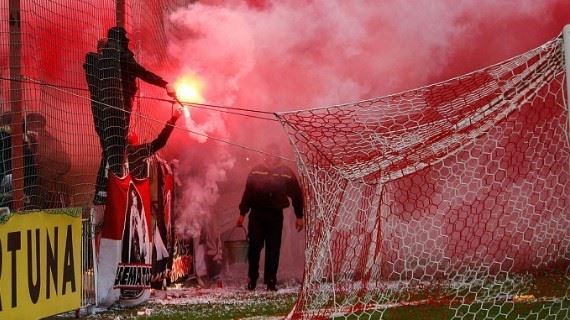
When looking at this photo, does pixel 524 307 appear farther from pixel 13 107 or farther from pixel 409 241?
pixel 13 107

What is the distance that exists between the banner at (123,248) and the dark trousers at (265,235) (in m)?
1.83

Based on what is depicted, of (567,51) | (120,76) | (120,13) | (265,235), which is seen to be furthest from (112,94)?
(567,51)

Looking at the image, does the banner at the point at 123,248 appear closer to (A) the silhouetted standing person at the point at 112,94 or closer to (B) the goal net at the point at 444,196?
(A) the silhouetted standing person at the point at 112,94

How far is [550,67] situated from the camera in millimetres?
6273

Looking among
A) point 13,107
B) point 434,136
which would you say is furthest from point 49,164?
point 434,136

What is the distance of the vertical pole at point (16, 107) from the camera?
6.91m

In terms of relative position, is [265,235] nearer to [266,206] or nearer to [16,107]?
[266,206]

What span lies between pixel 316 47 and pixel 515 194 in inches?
146

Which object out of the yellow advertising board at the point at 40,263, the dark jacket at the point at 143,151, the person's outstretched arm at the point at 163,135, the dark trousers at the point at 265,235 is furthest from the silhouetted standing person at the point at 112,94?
the dark trousers at the point at 265,235

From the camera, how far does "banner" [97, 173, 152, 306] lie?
7.98m

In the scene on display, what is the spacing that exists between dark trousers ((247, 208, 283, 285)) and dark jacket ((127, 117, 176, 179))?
1402 mm

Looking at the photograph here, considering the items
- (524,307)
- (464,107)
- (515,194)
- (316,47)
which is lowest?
(524,307)

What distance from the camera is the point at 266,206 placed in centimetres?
1027

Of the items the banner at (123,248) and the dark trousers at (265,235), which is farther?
the dark trousers at (265,235)
